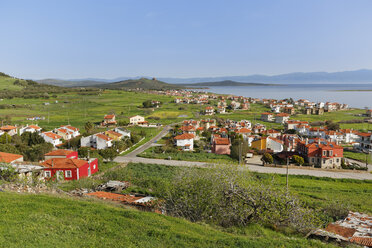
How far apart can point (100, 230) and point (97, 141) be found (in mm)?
36685

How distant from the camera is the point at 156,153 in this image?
4222cm

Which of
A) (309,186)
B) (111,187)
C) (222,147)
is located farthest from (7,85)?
(309,186)

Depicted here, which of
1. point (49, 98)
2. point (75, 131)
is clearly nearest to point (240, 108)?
point (75, 131)

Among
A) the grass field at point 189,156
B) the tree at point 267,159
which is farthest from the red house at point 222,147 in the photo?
the tree at point 267,159

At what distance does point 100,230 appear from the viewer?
9203 mm

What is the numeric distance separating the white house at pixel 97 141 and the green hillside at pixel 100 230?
32841mm

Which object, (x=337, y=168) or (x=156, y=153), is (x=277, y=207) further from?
(x=156, y=153)

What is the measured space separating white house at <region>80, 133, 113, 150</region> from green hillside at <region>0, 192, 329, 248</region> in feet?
108

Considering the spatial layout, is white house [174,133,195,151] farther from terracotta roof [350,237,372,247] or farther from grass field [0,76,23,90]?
grass field [0,76,23,90]

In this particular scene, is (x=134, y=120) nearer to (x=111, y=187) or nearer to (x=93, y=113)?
(x=93, y=113)

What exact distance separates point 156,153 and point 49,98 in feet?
309

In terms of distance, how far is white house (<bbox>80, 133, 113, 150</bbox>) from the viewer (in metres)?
44.0

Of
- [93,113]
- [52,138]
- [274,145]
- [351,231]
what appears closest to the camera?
[351,231]

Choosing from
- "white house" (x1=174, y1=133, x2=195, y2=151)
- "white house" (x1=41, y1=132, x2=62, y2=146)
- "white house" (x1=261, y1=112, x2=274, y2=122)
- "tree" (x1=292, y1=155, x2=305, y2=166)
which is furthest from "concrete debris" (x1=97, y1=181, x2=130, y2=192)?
"white house" (x1=261, y1=112, x2=274, y2=122)
